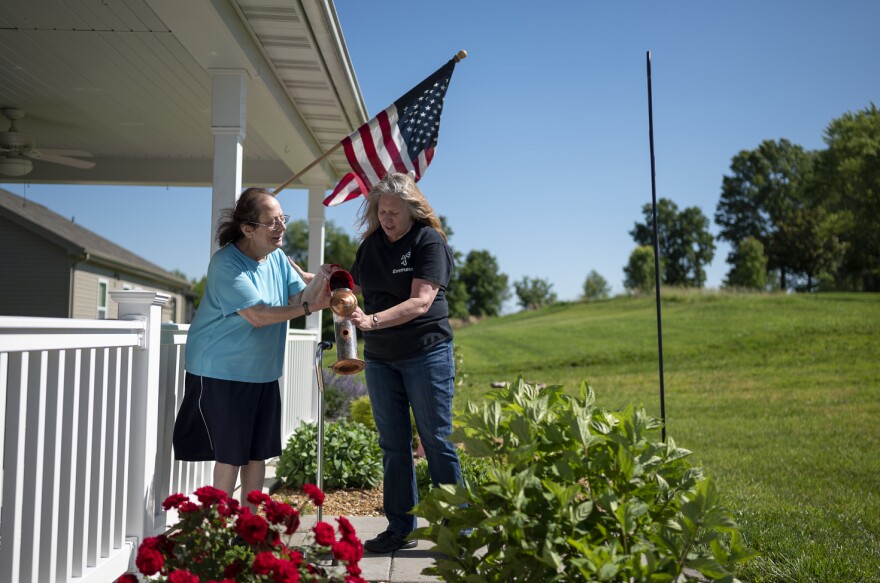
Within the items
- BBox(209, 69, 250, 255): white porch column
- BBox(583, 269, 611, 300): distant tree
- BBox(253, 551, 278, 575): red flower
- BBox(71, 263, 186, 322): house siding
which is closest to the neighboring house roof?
BBox(71, 263, 186, 322): house siding

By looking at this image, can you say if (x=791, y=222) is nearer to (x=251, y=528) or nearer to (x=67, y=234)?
(x=67, y=234)

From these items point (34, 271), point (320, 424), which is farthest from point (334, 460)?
point (34, 271)

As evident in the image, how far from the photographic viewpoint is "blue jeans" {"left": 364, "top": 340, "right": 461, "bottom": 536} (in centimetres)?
325

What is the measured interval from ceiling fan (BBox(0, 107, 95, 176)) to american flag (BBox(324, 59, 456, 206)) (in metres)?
3.37

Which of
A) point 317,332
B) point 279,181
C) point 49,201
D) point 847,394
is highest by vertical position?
point 49,201

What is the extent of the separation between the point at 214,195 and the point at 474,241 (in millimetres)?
57546

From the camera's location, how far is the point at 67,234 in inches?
715

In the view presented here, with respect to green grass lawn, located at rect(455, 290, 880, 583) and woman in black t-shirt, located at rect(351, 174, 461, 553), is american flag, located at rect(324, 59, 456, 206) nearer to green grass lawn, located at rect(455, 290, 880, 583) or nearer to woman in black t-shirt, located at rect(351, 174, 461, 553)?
woman in black t-shirt, located at rect(351, 174, 461, 553)

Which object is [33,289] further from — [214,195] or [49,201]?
[214,195]

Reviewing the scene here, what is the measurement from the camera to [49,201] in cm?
2792

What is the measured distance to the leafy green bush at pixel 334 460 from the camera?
4922mm

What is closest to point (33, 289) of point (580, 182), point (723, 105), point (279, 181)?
point (279, 181)

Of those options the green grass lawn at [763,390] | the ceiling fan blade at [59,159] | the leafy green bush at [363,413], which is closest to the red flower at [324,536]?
the green grass lawn at [763,390]

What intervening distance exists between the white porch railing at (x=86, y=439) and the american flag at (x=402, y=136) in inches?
88.7
